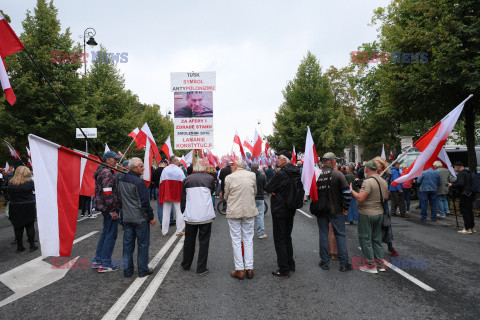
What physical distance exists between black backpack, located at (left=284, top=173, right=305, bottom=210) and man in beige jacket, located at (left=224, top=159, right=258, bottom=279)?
0.58 m

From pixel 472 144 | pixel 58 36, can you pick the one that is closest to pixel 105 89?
pixel 58 36

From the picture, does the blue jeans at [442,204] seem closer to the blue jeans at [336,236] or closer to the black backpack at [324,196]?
the blue jeans at [336,236]

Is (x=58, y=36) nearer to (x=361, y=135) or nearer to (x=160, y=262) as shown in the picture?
(x=160, y=262)

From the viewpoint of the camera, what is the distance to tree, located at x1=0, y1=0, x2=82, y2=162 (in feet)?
59.7

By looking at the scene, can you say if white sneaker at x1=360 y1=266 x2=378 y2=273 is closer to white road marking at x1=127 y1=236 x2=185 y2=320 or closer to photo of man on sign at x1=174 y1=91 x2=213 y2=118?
white road marking at x1=127 y1=236 x2=185 y2=320

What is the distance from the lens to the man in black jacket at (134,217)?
16.7 feet

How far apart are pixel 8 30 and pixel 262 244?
19.5 ft

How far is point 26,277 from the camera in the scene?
17.3 ft

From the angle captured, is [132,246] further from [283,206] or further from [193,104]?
[193,104]

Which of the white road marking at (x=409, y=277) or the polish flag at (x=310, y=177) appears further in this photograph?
the polish flag at (x=310, y=177)

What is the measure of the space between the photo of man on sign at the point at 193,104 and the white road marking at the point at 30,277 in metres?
5.53

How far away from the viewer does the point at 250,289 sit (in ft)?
15.0

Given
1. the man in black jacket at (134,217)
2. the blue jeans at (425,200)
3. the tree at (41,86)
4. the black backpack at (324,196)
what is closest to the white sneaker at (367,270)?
the black backpack at (324,196)

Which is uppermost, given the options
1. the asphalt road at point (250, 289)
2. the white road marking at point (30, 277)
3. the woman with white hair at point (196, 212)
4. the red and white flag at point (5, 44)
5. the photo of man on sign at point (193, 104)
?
the photo of man on sign at point (193, 104)
